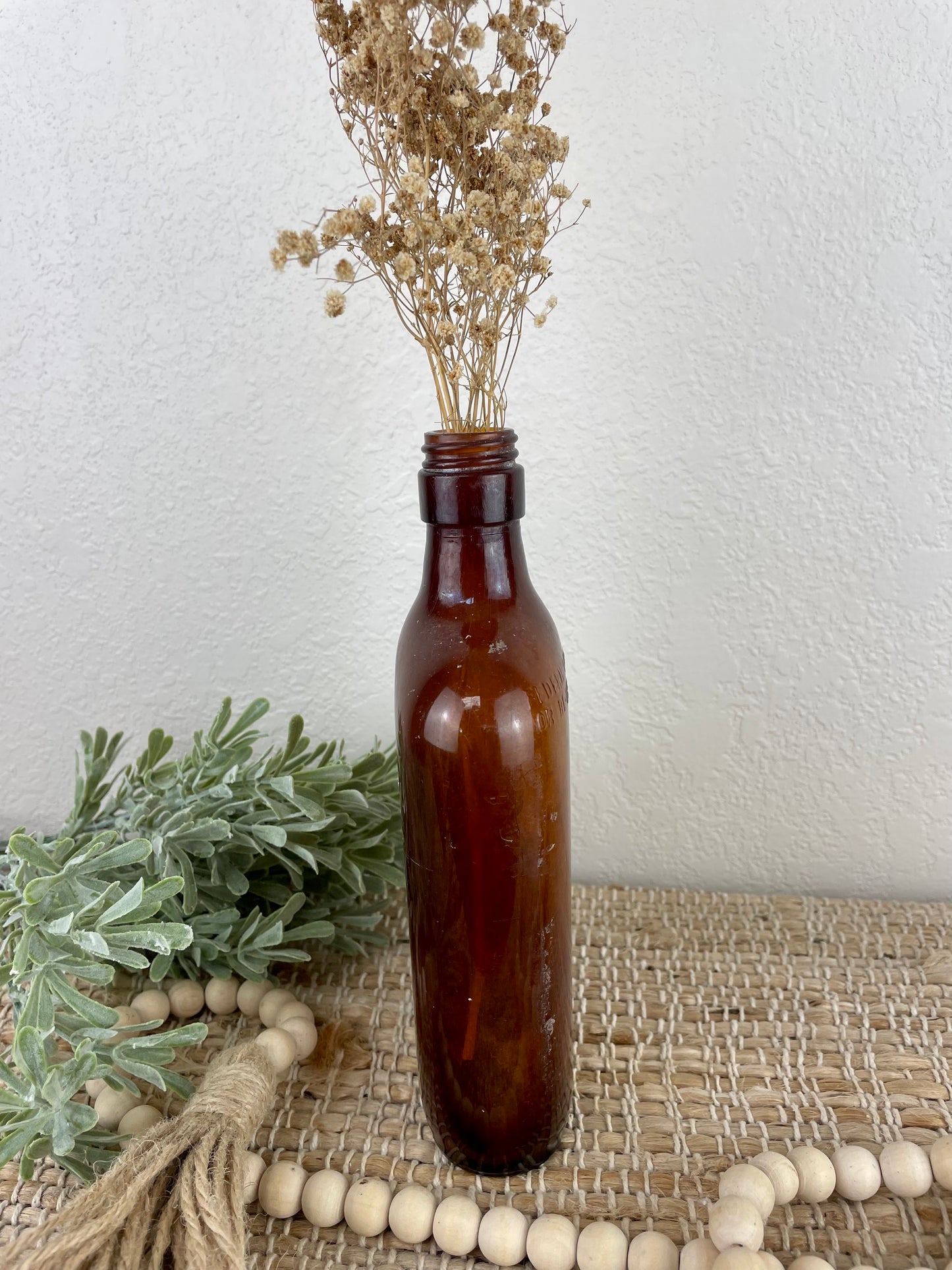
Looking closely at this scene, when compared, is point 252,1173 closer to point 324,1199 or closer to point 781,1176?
point 324,1199

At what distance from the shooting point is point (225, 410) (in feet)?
2.64

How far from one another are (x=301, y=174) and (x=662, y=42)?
297 mm

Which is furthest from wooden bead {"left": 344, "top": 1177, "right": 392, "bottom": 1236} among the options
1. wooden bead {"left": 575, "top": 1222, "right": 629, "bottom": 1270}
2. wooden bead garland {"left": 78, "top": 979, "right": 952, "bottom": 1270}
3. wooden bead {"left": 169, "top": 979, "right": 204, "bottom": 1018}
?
wooden bead {"left": 169, "top": 979, "right": 204, "bottom": 1018}

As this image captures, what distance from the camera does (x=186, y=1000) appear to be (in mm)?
691

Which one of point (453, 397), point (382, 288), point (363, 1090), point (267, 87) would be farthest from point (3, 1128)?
point (267, 87)

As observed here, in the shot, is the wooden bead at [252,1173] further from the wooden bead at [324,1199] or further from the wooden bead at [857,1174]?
the wooden bead at [857,1174]

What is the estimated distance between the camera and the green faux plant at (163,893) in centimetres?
51

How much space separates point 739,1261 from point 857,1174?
11 centimetres

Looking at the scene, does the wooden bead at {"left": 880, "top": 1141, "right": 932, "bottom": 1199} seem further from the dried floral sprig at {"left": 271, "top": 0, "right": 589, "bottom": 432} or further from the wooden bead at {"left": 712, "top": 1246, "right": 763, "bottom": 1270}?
the dried floral sprig at {"left": 271, "top": 0, "right": 589, "bottom": 432}

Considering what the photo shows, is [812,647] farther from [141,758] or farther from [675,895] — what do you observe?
[141,758]

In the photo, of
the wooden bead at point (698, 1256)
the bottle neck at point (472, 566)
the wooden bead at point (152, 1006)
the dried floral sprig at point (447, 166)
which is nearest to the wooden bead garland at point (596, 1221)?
the wooden bead at point (698, 1256)

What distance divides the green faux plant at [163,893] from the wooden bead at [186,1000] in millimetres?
10

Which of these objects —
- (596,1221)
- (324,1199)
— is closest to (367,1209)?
(324,1199)

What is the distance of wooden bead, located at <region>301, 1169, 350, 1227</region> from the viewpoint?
0.53m
